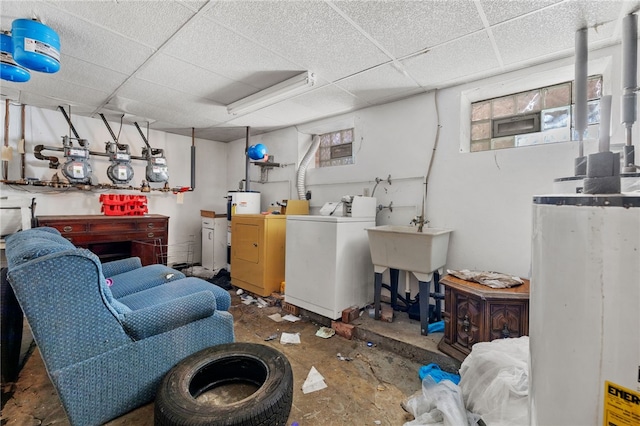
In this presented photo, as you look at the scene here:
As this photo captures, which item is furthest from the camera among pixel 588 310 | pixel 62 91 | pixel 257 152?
pixel 257 152

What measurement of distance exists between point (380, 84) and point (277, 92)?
0.98 metres

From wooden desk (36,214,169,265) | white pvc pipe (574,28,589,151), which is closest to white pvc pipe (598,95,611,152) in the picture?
white pvc pipe (574,28,589,151)

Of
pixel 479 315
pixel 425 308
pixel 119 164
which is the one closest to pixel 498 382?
pixel 479 315

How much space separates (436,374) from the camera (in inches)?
69.9

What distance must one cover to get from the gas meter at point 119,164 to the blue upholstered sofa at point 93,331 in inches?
110

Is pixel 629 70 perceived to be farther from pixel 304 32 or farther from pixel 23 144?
pixel 23 144

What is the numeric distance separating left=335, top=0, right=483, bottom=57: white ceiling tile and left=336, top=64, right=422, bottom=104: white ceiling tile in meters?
0.39

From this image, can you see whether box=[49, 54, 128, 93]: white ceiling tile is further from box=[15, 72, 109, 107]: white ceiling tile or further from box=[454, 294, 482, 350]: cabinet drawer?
box=[454, 294, 482, 350]: cabinet drawer

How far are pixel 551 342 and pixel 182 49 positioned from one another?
8.53 ft

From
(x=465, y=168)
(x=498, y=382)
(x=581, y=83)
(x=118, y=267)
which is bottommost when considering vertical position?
(x=498, y=382)

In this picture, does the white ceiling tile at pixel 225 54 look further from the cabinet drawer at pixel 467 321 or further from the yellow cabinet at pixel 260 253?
the cabinet drawer at pixel 467 321

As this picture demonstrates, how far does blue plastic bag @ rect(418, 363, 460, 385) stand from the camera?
1.73 metres

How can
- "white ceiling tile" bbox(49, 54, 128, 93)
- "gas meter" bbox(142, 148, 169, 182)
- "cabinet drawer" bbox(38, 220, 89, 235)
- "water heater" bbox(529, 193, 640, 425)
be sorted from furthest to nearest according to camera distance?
"gas meter" bbox(142, 148, 169, 182)
"cabinet drawer" bbox(38, 220, 89, 235)
"white ceiling tile" bbox(49, 54, 128, 93)
"water heater" bbox(529, 193, 640, 425)

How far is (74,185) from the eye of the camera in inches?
139
